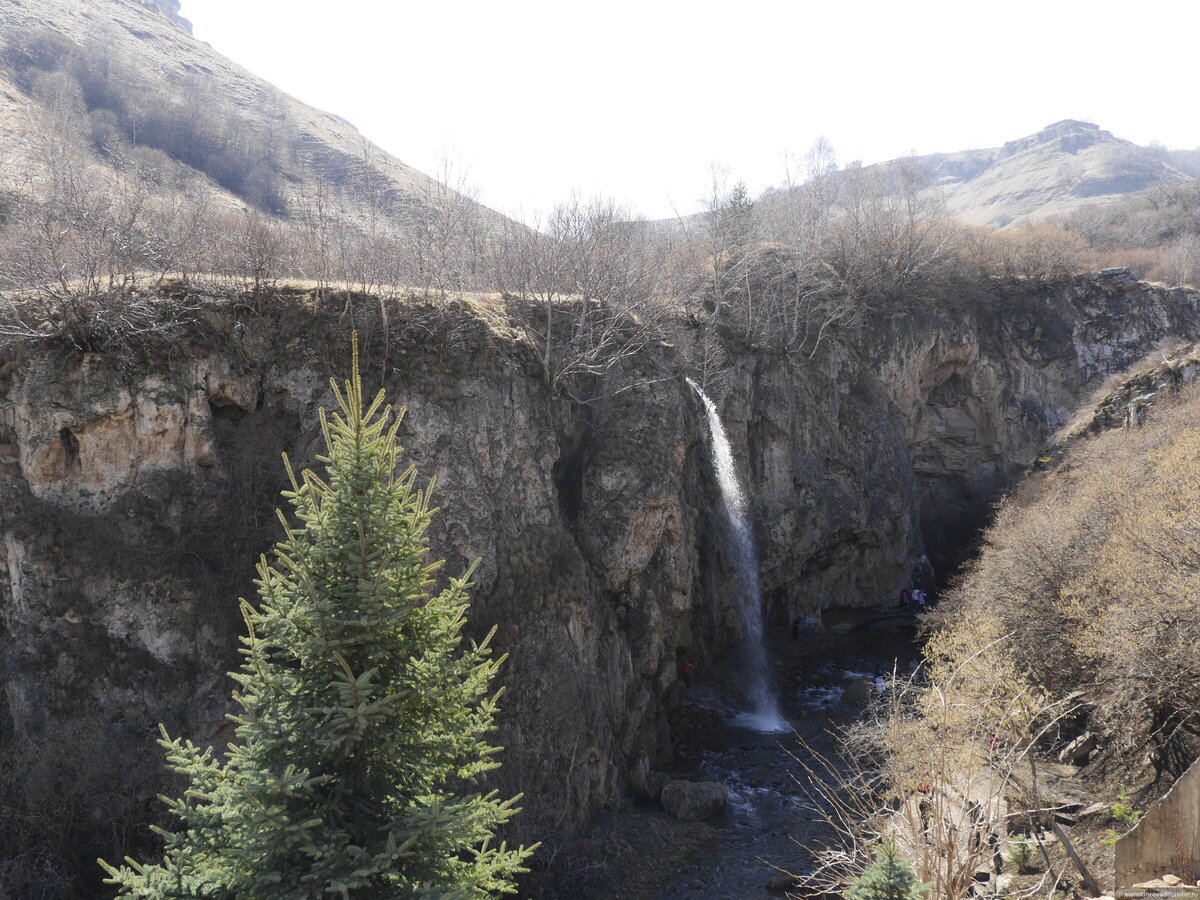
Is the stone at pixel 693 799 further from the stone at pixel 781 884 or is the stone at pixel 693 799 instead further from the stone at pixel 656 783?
the stone at pixel 781 884

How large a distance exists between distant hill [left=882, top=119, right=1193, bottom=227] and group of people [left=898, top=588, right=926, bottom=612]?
64.7 metres

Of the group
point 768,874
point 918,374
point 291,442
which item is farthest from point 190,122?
point 768,874

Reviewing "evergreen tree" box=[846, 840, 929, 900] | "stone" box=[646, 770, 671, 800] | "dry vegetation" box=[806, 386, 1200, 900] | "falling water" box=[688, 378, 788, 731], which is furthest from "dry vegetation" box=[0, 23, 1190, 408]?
"evergreen tree" box=[846, 840, 929, 900]

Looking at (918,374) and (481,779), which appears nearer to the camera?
(481,779)

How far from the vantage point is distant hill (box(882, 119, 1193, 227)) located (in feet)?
311

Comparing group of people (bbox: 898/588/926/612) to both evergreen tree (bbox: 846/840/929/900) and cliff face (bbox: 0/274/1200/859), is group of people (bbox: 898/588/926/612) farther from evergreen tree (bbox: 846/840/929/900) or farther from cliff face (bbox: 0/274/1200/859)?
evergreen tree (bbox: 846/840/929/900)

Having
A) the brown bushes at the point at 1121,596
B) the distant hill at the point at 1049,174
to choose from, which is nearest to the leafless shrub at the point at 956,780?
the brown bushes at the point at 1121,596

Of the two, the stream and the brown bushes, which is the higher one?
the brown bushes

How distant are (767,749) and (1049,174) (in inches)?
4444

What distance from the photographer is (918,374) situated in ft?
122

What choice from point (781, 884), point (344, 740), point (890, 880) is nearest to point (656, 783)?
point (781, 884)

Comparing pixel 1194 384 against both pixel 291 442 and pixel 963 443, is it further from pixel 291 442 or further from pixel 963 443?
pixel 291 442

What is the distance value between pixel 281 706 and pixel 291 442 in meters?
11.0

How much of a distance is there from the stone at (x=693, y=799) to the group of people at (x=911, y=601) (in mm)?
17542
